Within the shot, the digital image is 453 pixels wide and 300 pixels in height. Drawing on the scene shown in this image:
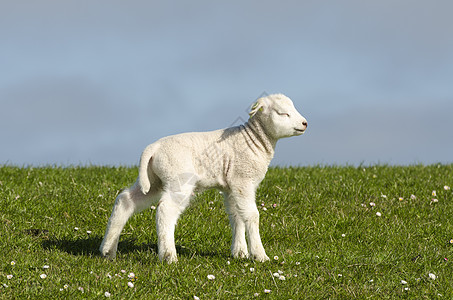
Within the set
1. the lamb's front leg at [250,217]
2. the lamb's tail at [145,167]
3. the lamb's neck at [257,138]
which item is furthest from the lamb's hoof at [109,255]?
the lamb's neck at [257,138]

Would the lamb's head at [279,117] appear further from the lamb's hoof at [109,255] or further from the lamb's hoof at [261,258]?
the lamb's hoof at [109,255]

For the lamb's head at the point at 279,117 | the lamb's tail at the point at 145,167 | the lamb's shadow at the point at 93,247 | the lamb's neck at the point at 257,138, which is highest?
the lamb's head at the point at 279,117

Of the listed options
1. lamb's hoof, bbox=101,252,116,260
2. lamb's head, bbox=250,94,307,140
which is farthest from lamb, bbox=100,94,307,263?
lamb's hoof, bbox=101,252,116,260

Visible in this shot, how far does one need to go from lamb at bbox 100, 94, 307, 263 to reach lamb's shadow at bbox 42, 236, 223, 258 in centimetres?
79

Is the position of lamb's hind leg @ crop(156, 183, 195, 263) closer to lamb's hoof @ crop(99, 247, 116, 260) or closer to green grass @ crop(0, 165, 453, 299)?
green grass @ crop(0, 165, 453, 299)

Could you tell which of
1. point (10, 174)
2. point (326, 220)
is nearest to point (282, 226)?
point (326, 220)

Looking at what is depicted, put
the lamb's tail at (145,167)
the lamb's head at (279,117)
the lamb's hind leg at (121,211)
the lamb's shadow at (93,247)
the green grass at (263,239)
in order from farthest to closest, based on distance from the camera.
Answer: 1. the lamb's shadow at (93,247)
2. the lamb's hind leg at (121,211)
3. the lamb's head at (279,117)
4. the lamb's tail at (145,167)
5. the green grass at (263,239)

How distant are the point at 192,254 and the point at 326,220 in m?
2.53

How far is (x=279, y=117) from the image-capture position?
711cm

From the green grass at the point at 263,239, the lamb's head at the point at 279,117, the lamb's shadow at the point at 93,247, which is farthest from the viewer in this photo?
the lamb's shadow at the point at 93,247

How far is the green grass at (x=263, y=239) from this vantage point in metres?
6.46

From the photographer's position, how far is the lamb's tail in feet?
22.9

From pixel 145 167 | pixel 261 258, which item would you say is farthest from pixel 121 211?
pixel 261 258

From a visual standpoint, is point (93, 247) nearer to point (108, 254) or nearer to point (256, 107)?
point (108, 254)
